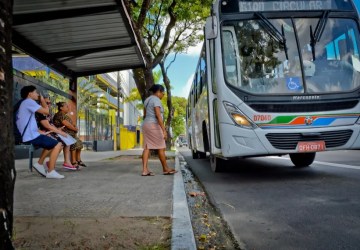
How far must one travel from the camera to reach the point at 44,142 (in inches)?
266

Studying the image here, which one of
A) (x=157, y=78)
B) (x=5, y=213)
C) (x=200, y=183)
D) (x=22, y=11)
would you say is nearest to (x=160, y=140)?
(x=200, y=183)

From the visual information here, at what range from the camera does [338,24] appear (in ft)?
22.1

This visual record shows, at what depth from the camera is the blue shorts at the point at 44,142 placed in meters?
6.64

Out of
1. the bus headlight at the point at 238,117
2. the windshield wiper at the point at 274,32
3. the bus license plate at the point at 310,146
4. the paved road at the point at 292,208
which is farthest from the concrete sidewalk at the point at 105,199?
Result: the windshield wiper at the point at 274,32

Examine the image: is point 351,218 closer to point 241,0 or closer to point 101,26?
point 241,0

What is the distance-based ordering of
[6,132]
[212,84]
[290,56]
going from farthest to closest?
[212,84] → [290,56] → [6,132]

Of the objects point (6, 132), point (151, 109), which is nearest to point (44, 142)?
point (151, 109)

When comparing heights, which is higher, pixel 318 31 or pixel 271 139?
pixel 318 31

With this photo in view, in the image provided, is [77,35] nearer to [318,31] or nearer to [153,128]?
[153,128]

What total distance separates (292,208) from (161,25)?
572 inches

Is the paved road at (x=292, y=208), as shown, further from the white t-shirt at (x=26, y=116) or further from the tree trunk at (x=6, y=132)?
the white t-shirt at (x=26, y=116)

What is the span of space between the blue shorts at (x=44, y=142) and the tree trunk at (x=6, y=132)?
4669 mm

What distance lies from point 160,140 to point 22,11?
3.44 metres

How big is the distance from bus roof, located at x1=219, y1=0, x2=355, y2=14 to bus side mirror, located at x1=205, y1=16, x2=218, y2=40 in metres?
0.35
